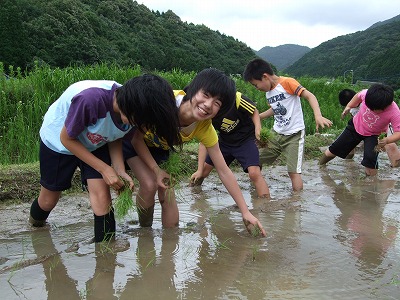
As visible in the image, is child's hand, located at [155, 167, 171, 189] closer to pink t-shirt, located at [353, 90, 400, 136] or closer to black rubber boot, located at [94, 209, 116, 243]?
black rubber boot, located at [94, 209, 116, 243]

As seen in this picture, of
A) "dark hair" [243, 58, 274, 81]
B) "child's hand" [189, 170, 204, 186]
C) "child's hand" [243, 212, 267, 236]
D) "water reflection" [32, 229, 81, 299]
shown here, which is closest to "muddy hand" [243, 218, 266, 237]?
"child's hand" [243, 212, 267, 236]

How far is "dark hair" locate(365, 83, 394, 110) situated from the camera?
5133 millimetres

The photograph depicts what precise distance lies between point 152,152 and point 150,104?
0.92 m

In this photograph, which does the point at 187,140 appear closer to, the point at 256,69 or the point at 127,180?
the point at 127,180

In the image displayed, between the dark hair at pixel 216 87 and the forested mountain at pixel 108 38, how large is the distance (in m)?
28.4

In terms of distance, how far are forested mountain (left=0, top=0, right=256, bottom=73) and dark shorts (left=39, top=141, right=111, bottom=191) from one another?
27997 millimetres

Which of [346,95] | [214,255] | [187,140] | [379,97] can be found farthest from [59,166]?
[346,95]

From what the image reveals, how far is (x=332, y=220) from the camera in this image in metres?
3.59

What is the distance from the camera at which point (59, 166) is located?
291 centimetres

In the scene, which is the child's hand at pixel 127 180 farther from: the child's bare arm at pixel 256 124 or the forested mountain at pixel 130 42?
the forested mountain at pixel 130 42

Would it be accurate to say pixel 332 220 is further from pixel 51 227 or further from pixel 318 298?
pixel 51 227

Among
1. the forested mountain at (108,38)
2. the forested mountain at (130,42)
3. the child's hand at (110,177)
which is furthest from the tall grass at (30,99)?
the forested mountain at (130,42)

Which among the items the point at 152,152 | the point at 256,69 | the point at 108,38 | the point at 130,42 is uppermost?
the point at 108,38

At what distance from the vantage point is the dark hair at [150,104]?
2301 millimetres
